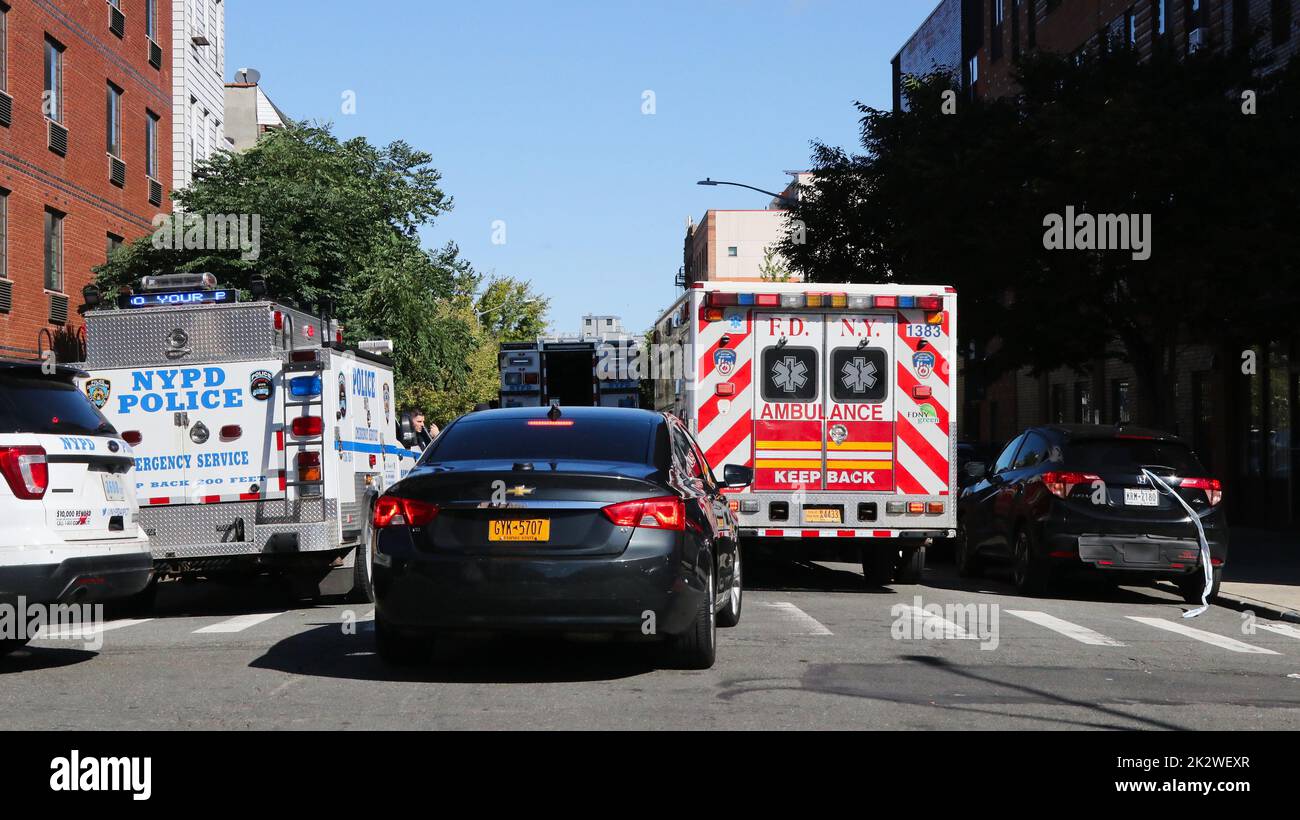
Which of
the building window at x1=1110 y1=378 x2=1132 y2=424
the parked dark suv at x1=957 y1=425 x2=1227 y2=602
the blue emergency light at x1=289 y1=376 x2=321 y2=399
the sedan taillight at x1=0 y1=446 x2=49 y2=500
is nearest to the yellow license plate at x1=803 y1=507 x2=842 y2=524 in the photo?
the parked dark suv at x1=957 y1=425 x2=1227 y2=602

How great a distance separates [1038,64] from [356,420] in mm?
14958

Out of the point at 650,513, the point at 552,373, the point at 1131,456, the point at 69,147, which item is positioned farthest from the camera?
the point at 552,373

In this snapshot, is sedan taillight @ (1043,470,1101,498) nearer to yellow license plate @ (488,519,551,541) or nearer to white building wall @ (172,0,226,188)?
yellow license plate @ (488,519,551,541)

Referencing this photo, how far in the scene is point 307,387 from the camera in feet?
44.5

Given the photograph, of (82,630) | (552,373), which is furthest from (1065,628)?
(552,373)

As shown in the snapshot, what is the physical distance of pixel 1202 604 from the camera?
15484 millimetres

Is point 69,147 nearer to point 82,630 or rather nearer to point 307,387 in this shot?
point 307,387

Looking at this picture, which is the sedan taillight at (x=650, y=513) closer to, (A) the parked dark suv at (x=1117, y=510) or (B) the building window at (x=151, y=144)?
(A) the parked dark suv at (x=1117, y=510)

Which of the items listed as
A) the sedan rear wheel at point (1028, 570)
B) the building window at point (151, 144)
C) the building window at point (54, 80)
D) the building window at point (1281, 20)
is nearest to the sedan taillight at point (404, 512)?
the sedan rear wheel at point (1028, 570)

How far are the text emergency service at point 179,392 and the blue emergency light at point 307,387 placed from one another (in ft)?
1.63

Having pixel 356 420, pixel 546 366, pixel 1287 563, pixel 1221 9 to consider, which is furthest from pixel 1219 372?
pixel 356 420

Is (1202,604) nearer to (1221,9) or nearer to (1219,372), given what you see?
(1219,372)

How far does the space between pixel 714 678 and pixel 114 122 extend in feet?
88.5

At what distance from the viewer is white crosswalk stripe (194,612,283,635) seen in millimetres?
11844
